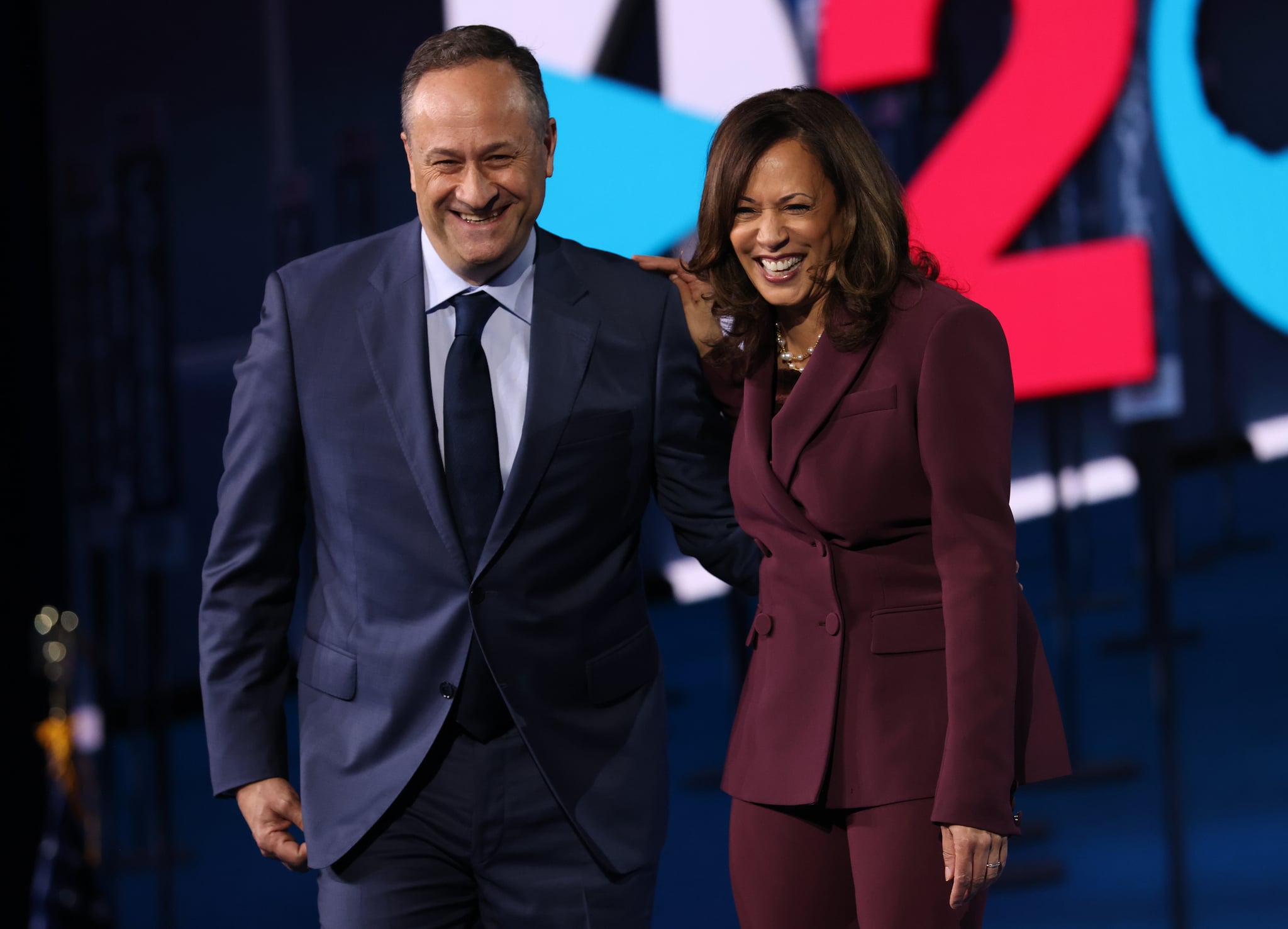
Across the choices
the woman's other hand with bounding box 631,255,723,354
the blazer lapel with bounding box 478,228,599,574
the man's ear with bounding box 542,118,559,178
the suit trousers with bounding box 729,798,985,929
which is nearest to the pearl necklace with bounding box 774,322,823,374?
the woman's other hand with bounding box 631,255,723,354

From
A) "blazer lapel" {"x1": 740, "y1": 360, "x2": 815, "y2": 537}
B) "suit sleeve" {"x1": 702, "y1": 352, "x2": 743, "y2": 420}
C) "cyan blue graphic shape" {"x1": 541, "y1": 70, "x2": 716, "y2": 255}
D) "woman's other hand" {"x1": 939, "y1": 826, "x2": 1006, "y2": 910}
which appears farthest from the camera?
"cyan blue graphic shape" {"x1": 541, "y1": 70, "x2": 716, "y2": 255}

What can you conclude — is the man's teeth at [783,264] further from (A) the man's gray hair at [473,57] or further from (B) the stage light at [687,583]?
(B) the stage light at [687,583]

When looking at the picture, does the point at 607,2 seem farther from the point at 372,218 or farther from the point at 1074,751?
the point at 1074,751

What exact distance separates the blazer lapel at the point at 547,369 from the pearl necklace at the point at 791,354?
0.73 ft

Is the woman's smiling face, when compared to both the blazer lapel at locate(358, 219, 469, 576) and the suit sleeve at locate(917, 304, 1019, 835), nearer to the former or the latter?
the suit sleeve at locate(917, 304, 1019, 835)

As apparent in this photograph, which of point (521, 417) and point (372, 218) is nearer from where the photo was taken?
point (521, 417)

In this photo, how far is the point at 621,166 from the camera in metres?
3.20

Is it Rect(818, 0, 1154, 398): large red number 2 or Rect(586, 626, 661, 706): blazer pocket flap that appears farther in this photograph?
Rect(818, 0, 1154, 398): large red number 2

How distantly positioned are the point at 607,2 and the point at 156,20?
122 centimetres

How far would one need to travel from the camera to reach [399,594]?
4.89 ft

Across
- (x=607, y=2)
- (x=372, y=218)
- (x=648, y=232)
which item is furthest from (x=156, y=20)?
(x=648, y=232)

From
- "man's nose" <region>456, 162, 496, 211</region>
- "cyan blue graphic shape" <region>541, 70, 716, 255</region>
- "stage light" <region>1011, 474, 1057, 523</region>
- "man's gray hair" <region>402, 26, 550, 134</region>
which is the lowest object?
"stage light" <region>1011, 474, 1057, 523</region>

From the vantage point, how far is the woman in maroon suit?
136 centimetres

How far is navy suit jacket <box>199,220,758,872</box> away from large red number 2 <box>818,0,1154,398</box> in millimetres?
1709
